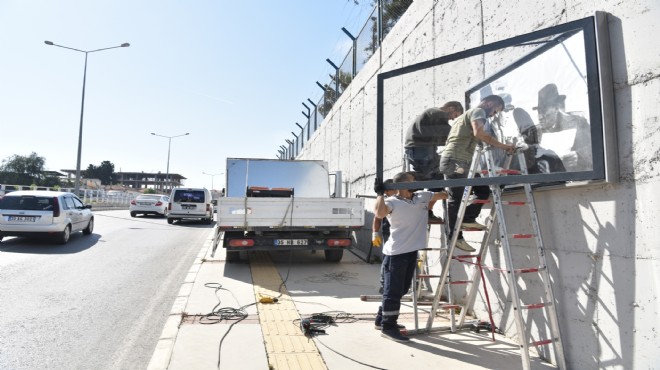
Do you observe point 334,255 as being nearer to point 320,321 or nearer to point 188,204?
point 320,321

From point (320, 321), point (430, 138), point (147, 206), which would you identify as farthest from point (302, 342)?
point (147, 206)

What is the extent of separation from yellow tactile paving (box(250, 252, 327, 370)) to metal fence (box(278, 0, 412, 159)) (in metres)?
6.05

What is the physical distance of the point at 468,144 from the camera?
424cm

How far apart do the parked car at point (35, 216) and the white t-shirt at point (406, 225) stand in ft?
32.7

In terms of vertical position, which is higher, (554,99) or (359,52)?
(359,52)

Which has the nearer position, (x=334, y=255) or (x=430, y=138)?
(x=430, y=138)

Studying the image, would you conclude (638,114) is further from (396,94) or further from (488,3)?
(396,94)

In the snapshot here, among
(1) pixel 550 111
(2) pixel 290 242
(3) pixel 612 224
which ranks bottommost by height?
(2) pixel 290 242

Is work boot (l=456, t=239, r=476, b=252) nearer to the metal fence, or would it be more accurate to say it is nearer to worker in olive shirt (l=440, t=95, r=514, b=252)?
worker in olive shirt (l=440, t=95, r=514, b=252)

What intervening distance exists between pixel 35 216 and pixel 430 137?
34.2 feet

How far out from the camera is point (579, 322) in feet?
11.4

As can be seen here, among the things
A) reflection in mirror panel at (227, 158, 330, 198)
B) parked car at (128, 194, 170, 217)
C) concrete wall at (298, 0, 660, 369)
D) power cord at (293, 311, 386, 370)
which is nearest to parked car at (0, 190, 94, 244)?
reflection in mirror panel at (227, 158, 330, 198)

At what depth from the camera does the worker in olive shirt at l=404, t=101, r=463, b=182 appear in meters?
4.82

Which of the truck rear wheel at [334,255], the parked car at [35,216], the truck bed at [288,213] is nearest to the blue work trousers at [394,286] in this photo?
the truck bed at [288,213]
